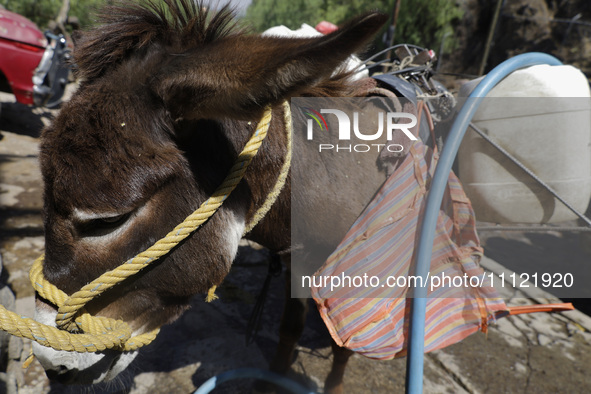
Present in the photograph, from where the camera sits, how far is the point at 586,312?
11.0ft

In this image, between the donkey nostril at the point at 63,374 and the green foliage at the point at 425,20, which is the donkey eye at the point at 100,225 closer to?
the donkey nostril at the point at 63,374

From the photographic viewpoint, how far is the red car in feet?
17.0

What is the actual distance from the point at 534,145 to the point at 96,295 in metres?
1.87

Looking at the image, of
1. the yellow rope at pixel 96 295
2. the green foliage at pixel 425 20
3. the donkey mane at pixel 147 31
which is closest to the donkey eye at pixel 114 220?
the yellow rope at pixel 96 295

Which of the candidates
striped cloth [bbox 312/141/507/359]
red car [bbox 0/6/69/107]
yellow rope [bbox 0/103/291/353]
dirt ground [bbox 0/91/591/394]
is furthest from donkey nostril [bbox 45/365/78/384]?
red car [bbox 0/6/69/107]

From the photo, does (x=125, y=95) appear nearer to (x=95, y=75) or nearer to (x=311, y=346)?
(x=95, y=75)

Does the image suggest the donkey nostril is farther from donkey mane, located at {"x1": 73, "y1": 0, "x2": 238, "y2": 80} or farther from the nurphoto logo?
the nurphoto logo

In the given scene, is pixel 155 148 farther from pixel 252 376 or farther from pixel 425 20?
pixel 425 20

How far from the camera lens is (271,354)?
2.47 m

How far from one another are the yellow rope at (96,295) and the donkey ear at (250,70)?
16 cm

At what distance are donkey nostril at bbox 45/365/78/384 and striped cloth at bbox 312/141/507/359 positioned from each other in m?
0.91

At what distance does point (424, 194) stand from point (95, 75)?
1.29 m

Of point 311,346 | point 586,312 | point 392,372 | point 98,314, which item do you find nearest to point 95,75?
point 98,314

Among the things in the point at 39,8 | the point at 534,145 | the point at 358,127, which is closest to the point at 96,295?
the point at 358,127
